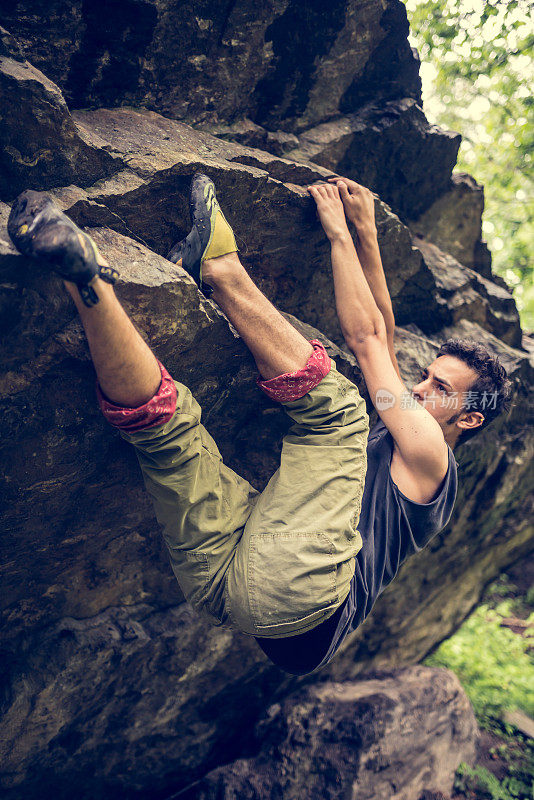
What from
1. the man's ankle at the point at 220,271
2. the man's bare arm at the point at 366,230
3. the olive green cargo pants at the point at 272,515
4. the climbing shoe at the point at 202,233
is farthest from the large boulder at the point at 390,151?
the olive green cargo pants at the point at 272,515

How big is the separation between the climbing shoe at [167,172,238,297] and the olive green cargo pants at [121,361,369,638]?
0.66 metres

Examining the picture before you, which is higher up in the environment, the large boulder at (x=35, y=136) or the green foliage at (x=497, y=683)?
the large boulder at (x=35, y=136)

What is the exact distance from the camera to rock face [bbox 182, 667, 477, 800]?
3707mm

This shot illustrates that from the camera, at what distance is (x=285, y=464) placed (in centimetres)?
270

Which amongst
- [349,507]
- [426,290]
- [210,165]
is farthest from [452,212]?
[349,507]

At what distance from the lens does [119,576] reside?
Result: 131 inches

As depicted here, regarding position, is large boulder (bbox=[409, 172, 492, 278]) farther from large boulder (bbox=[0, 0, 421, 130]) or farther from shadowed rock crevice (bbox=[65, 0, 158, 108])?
shadowed rock crevice (bbox=[65, 0, 158, 108])

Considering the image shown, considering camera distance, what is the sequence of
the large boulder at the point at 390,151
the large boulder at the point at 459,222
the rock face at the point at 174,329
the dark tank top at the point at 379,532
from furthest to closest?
1. the large boulder at the point at 459,222
2. the large boulder at the point at 390,151
3. the dark tank top at the point at 379,532
4. the rock face at the point at 174,329

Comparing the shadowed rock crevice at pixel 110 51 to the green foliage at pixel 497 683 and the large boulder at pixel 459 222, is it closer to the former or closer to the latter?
the large boulder at pixel 459 222

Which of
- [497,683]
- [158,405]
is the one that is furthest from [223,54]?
[497,683]

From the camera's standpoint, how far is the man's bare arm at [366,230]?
3211mm

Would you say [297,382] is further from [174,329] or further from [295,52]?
[295,52]

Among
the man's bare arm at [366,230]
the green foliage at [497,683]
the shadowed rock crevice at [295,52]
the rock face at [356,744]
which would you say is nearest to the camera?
the shadowed rock crevice at [295,52]

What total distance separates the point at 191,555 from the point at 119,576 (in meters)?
0.93
